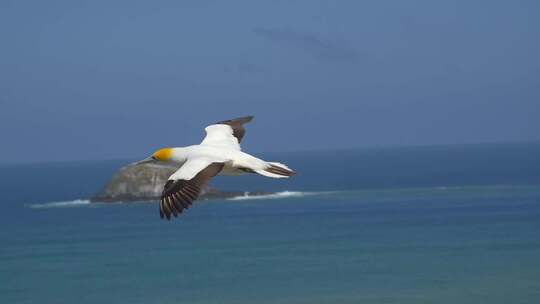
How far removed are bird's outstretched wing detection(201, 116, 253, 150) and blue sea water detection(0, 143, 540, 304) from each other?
58.0 m

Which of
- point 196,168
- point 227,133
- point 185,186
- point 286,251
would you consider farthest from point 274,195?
point 185,186

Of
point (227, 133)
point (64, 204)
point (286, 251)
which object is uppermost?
point (64, 204)

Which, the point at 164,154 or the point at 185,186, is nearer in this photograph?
the point at 185,186

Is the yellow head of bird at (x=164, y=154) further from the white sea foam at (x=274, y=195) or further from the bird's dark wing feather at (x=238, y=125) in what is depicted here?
the white sea foam at (x=274, y=195)

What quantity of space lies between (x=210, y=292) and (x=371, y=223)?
53906 millimetres

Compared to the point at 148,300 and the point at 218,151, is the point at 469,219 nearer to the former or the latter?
the point at 148,300

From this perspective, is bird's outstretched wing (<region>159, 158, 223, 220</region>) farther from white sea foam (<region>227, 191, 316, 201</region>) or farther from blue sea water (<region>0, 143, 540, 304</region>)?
white sea foam (<region>227, 191, 316, 201</region>)

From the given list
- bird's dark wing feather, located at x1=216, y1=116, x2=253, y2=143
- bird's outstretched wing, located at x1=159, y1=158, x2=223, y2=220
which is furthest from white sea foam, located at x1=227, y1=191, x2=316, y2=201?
bird's outstretched wing, located at x1=159, y1=158, x2=223, y2=220

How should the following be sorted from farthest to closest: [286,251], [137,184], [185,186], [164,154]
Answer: [137,184], [286,251], [164,154], [185,186]

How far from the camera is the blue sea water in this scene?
8862cm

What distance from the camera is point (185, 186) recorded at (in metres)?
17.8

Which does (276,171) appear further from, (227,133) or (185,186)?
(227,133)

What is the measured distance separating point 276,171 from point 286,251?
98.2 metres

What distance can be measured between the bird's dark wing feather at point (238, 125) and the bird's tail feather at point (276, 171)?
4.02 meters
